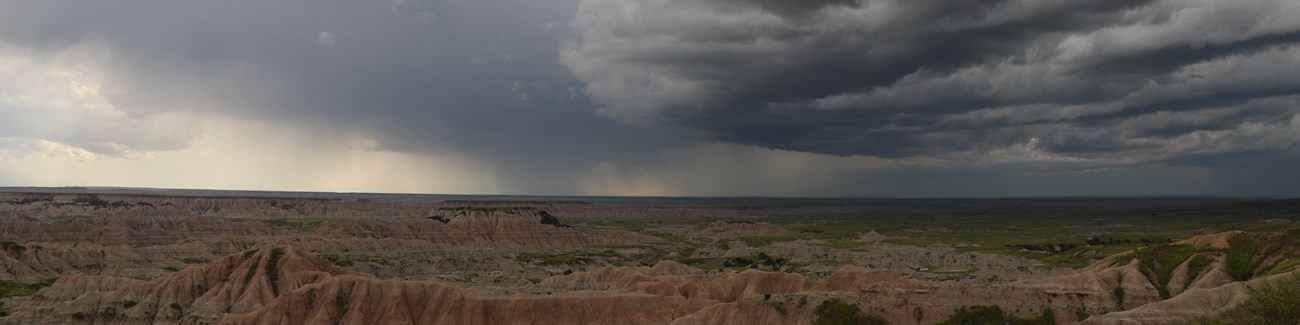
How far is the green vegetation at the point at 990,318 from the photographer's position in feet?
265

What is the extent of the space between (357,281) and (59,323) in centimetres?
3668

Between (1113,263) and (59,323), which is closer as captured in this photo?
(59,323)

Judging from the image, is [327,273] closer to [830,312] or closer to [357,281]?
[357,281]

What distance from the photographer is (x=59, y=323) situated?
102250 millimetres

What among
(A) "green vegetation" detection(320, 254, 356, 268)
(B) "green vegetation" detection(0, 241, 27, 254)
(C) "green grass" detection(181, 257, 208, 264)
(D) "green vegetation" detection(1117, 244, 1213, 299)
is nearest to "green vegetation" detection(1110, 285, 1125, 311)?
(D) "green vegetation" detection(1117, 244, 1213, 299)

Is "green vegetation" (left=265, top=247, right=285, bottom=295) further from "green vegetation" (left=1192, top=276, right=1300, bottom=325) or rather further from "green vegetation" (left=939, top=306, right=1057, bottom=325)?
"green vegetation" (left=1192, top=276, right=1300, bottom=325)

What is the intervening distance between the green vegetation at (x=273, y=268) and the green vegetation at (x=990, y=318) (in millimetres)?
85704

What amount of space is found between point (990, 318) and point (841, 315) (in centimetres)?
1420

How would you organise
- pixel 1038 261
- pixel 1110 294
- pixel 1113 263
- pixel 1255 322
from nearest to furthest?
1. pixel 1255 322
2. pixel 1110 294
3. pixel 1113 263
4. pixel 1038 261

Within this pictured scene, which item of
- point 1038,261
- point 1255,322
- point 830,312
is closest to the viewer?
point 1255,322

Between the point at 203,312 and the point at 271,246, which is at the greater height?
the point at 271,246

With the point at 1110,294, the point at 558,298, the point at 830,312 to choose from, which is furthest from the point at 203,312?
the point at 1110,294

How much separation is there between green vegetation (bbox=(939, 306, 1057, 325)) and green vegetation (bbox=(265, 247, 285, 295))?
85.7 meters

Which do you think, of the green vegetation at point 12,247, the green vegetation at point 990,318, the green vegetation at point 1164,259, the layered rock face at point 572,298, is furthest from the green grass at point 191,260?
the green vegetation at point 1164,259
